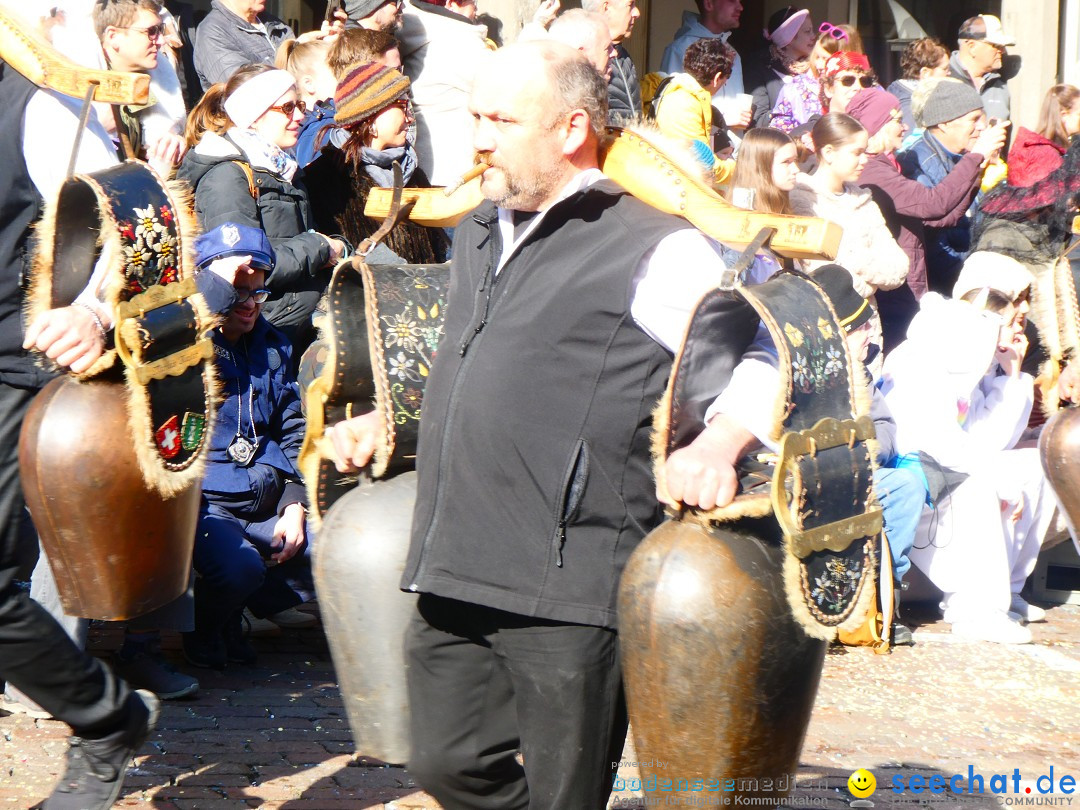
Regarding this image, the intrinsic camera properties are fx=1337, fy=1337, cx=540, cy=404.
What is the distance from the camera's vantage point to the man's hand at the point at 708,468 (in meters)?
2.37

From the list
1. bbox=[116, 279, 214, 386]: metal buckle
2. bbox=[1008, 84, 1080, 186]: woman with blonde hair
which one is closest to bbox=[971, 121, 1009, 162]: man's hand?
bbox=[1008, 84, 1080, 186]: woman with blonde hair

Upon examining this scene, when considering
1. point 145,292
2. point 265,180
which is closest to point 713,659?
point 145,292

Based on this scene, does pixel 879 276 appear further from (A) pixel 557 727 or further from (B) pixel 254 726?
(A) pixel 557 727

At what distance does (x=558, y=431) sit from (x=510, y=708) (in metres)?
0.62

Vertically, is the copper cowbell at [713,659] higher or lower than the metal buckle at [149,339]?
A: lower

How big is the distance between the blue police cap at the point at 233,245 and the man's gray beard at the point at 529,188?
2.20 m

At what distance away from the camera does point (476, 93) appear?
269 cm

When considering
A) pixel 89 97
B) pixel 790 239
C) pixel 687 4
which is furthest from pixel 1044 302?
pixel 687 4

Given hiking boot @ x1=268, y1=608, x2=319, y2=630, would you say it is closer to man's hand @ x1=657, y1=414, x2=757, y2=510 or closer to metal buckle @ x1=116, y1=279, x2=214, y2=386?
metal buckle @ x1=116, y1=279, x2=214, y2=386

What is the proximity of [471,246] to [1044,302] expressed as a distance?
5.60 feet

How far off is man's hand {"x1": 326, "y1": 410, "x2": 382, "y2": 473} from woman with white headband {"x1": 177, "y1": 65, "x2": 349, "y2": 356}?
2.39m

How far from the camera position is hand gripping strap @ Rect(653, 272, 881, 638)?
7.68 feet

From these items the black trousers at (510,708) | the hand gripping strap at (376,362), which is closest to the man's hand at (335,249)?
the hand gripping strap at (376,362)

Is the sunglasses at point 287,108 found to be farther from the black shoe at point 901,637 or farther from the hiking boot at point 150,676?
the black shoe at point 901,637
